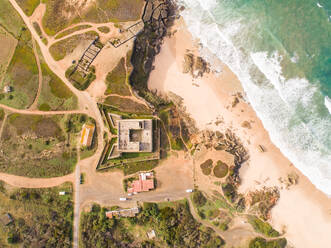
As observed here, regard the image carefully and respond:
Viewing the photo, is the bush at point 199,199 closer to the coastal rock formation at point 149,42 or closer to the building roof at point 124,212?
the building roof at point 124,212

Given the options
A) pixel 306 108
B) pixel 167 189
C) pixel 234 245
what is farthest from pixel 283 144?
pixel 167 189

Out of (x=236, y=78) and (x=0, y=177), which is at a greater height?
(x=236, y=78)

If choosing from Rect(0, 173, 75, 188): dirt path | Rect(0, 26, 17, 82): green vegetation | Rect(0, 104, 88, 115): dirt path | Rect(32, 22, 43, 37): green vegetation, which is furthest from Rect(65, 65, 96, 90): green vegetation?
Rect(0, 173, 75, 188): dirt path

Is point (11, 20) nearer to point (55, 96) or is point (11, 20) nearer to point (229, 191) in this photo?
point (55, 96)

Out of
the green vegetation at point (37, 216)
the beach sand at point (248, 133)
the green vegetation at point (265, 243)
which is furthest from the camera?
the beach sand at point (248, 133)

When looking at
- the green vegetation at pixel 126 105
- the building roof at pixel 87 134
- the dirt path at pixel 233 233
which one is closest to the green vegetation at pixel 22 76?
the building roof at pixel 87 134

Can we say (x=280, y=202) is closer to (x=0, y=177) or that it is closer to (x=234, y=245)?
(x=234, y=245)
